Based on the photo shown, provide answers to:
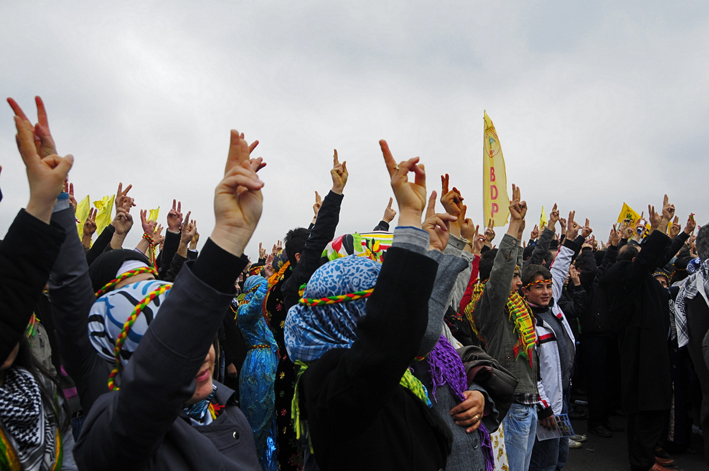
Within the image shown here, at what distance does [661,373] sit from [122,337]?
569 centimetres

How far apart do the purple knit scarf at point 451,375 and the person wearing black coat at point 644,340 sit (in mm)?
3879

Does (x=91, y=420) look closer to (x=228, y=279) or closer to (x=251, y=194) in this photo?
(x=228, y=279)

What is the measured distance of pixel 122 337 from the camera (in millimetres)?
1284

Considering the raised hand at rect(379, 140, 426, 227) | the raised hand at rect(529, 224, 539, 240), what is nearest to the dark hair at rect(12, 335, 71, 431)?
the raised hand at rect(379, 140, 426, 227)

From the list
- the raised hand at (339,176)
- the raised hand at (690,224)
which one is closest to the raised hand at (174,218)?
the raised hand at (339,176)

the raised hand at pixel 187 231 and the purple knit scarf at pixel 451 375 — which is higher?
the raised hand at pixel 187 231

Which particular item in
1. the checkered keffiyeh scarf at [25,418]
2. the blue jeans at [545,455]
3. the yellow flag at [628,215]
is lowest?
the blue jeans at [545,455]

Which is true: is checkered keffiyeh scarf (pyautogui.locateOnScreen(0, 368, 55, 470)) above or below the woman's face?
below

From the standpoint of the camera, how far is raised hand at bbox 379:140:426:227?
59.0 inches

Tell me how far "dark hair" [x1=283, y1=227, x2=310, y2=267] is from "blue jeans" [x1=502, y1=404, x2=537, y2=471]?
217 centimetres

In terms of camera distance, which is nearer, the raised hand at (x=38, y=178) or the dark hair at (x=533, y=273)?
the raised hand at (x=38, y=178)

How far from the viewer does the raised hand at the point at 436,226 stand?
1910 mm

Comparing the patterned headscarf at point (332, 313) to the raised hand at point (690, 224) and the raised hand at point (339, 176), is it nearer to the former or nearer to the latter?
the raised hand at point (339, 176)

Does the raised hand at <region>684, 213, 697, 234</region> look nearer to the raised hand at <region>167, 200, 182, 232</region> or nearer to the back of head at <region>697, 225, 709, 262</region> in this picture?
A: the back of head at <region>697, 225, 709, 262</region>
